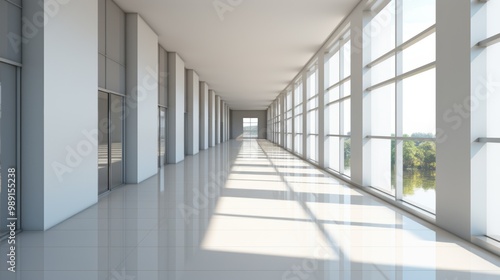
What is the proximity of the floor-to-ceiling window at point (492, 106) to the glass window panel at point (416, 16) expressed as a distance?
62.7 inches

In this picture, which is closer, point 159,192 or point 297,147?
point 159,192

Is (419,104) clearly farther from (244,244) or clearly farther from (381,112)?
(244,244)

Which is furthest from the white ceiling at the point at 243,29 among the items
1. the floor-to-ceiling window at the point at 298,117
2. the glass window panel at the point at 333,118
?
the floor-to-ceiling window at the point at 298,117

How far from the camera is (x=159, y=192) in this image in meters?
8.84

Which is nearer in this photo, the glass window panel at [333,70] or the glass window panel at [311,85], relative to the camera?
the glass window panel at [333,70]

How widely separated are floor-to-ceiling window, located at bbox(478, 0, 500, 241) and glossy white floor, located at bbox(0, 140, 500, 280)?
2.04 ft

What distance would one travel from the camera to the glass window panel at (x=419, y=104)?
22.4 ft

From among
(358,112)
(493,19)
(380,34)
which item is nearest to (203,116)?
(358,112)

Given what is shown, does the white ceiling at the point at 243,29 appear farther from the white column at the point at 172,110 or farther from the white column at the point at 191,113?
the white column at the point at 191,113

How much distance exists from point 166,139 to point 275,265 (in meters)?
12.4

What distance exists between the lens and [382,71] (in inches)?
364

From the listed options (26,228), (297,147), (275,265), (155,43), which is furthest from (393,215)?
(297,147)

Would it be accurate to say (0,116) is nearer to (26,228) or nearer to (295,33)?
(26,228)

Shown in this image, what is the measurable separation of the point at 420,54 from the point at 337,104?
23.2ft
